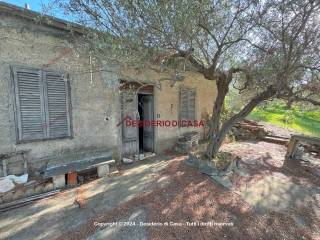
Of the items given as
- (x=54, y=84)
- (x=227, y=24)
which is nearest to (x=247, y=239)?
(x=227, y=24)

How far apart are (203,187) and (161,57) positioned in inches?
123

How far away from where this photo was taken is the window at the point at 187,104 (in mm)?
8156

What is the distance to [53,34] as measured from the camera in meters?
4.66

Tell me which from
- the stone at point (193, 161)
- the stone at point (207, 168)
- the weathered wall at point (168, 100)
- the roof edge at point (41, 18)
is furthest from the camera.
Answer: the weathered wall at point (168, 100)

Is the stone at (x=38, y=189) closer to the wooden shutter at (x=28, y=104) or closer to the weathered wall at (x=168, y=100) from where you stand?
the wooden shutter at (x=28, y=104)

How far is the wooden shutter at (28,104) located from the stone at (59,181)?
40.8 inches

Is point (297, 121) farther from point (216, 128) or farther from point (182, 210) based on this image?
point (182, 210)

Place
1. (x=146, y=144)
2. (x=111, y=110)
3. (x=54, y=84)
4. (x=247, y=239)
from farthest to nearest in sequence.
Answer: (x=146, y=144), (x=111, y=110), (x=54, y=84), (x=247, y=239)

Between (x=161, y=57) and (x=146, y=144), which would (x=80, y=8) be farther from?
(x=146, y=144)

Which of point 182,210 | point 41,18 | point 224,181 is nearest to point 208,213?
point 182,210

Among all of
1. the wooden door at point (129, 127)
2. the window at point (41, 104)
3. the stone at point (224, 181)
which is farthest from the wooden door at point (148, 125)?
the stone at point (224, 181)

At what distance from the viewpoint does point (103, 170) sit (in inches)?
203

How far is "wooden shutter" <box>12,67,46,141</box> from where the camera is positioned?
425 cm

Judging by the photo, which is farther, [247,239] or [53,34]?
[53,34]
